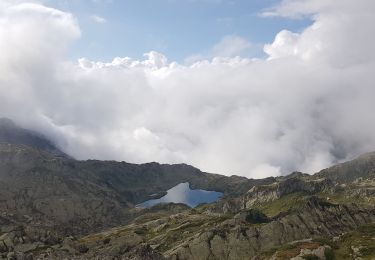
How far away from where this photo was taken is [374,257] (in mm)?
185875

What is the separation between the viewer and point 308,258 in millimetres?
190250

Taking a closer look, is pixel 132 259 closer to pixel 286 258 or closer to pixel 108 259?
pixel 108 259

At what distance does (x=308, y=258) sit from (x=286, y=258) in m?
8.45

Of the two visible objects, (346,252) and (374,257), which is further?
(346,252)

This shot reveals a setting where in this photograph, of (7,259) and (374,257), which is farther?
(7,259)

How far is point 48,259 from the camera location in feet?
651

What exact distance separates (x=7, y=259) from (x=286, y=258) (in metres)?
105

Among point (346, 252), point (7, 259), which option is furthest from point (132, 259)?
point (346, 252)

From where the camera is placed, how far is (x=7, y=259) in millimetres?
198750

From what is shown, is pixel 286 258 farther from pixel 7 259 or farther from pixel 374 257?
pixel 7 259

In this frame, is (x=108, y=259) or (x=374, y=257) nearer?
(x=374, y=257)

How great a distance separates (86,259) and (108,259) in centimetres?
832

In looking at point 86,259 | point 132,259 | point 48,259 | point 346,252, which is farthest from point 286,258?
point 48,259

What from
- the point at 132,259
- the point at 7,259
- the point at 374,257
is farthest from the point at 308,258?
the point at 7,259
